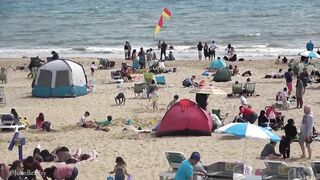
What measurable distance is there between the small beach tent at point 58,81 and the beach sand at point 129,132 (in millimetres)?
377

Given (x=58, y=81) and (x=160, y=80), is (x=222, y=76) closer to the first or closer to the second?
(x=160, y=80)

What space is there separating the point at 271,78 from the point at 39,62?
919cm

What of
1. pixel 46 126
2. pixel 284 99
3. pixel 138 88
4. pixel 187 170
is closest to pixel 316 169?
pixel 187 170

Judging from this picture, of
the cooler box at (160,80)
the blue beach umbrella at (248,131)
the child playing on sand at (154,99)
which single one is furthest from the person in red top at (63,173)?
the cooler box at (160,80)

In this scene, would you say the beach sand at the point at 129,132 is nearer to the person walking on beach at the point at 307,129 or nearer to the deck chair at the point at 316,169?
the person walking on beach at the point at 307,129

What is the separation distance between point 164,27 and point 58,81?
33.5m

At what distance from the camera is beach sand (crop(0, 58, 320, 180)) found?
15172mm

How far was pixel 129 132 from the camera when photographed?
18156 mm

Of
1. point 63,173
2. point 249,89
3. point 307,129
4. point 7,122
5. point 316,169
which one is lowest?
point 63,173

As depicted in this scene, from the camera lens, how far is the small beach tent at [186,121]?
17.4 m

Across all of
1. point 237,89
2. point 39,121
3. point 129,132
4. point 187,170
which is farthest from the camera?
point 237,89

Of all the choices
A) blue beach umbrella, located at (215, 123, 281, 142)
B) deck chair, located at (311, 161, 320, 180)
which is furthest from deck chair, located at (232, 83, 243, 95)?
deck chair, located at (311, 161, 320, 180)

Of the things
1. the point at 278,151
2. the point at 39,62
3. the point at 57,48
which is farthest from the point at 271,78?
the point at 57,48

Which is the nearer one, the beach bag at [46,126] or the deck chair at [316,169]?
the deck chair at [316,169]
